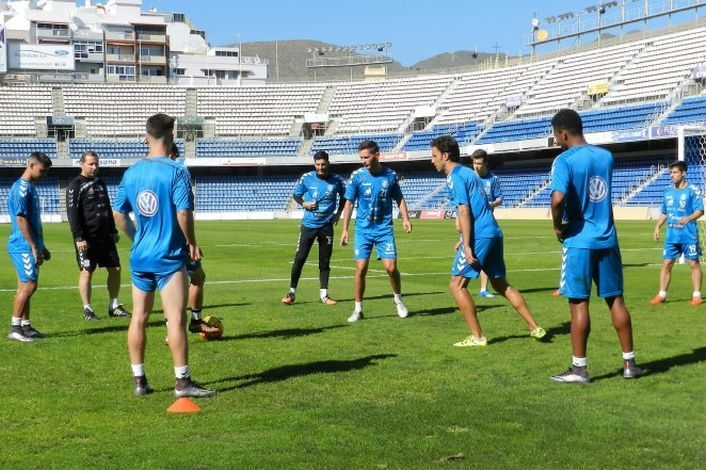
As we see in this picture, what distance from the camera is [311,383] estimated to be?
27.3ft

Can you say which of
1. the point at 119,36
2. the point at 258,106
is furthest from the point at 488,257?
the point at 119,36

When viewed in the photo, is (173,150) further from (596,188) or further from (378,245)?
(378,245)

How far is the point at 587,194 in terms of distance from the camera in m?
8.06

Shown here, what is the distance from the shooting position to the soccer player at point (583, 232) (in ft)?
26.4

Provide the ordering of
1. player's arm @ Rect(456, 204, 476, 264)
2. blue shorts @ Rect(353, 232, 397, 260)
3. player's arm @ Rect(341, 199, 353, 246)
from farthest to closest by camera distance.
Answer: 1. player's arm @ Rect(341, 199, 353, 246)
2. blue shorts @ Rect(353, 232, 397, 260)
3. player's arm @ Rect(456, 204, 476, 264)

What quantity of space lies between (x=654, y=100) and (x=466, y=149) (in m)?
13.5

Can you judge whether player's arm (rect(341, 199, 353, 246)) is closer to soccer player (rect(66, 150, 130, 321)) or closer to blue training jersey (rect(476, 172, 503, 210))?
blue training jersey (rect(476, 172, 503, 210))

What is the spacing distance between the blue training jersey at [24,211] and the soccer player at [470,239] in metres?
4.77

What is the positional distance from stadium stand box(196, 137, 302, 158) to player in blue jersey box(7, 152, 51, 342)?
6320 cm

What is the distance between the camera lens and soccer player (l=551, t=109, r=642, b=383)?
8047mm

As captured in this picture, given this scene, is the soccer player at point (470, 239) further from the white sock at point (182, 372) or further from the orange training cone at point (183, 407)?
the orange training cone at point (183, 407)

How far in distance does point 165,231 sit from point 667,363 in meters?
4.85

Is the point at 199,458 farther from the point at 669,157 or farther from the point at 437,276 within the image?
the point at 669,157

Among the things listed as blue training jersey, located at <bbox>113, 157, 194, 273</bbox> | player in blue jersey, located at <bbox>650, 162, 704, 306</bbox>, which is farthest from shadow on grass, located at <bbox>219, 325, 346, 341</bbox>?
player in blue jersey, located at <bbox>650, 162, 704, 306</bbox>
